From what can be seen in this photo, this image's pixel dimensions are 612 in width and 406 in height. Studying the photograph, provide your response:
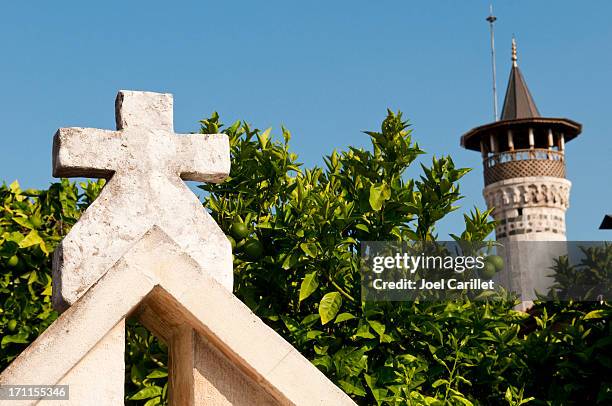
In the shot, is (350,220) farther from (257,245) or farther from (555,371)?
(555,371)

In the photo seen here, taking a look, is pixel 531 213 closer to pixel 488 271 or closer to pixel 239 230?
pixel 488 271

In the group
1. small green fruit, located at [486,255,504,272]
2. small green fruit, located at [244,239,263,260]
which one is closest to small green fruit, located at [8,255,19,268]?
small green fruit, located at [244,239,263,260]

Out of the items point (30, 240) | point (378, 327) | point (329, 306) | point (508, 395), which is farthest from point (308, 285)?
point (30, 240)

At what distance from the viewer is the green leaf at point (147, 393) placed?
4.44 metres

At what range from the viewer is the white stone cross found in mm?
2779

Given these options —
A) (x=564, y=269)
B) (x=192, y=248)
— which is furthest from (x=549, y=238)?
(x=192, y=248)

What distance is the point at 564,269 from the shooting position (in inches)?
231

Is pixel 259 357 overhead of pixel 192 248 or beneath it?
beneath

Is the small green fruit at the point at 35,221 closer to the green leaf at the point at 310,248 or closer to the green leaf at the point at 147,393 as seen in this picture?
the green leaf at the point at 147,393

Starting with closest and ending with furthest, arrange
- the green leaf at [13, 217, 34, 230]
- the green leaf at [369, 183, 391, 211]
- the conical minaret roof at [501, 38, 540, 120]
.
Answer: the green leaf at [369, 183, 391, 211], the green leaf at [13, 217, 34, 230], the conical minaret roof at [501, 38, 540, 120]

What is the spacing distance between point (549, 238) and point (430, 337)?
2636 centimetres

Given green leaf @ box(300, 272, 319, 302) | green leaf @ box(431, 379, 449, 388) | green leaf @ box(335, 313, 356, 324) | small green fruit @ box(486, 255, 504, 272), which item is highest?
→ small green fruit @ box(486, 255, 504, 272)

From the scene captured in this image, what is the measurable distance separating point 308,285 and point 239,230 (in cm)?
66

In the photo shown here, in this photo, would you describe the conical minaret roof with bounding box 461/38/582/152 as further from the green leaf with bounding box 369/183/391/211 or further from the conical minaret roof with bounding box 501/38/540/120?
the green leaf with bounding box 369/183/391/211
